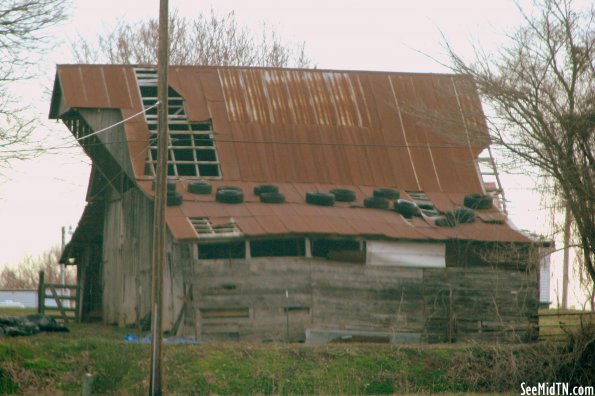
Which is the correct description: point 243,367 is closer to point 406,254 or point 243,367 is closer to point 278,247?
point 278,247

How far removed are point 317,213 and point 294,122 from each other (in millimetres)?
4849

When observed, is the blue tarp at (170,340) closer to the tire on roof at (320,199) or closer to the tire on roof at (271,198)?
the tire on roof at (271,198)

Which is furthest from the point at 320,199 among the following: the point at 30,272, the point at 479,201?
the point at 30,272

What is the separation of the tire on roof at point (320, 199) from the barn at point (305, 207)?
3cm

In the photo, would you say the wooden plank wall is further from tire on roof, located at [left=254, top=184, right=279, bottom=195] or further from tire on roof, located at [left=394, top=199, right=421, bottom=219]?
tire on roof, located at [left=254, top=184, right=279, bottom=195]

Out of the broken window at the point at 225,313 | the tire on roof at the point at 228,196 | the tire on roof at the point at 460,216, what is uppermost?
the tire on roof at the point at 228,196

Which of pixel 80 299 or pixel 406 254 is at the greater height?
pixel 406 254

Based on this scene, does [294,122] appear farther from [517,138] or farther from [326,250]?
[517,138]

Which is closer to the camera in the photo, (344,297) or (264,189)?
(344,297)

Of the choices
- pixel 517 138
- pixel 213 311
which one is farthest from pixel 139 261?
pixel 517 138

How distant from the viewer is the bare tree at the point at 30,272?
112438 mm

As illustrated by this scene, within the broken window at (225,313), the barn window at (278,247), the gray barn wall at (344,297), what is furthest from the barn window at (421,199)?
the broken window at (225,313)

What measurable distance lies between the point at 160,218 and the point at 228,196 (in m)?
8.13

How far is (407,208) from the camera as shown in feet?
106
